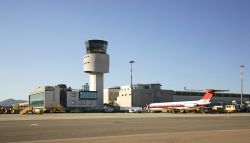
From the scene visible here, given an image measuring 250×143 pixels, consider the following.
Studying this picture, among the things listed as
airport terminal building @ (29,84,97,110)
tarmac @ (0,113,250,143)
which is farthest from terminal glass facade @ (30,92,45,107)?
tarmac @ (0,113,250,143)

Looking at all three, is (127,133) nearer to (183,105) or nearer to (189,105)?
(189,105)

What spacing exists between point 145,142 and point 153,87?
540ft

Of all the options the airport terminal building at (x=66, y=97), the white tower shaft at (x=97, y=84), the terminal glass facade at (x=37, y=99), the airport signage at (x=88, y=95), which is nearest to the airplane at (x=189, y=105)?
the airport signage at (x=88, y=95)

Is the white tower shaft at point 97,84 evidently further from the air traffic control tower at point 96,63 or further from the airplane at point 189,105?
the airplane at point 189,105

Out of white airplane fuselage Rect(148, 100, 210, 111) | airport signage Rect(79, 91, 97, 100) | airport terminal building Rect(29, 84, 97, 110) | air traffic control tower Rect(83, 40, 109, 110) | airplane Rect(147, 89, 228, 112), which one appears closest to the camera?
airplane Rect(147, 89, 228, 112)

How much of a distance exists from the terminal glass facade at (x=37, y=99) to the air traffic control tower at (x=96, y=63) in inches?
998

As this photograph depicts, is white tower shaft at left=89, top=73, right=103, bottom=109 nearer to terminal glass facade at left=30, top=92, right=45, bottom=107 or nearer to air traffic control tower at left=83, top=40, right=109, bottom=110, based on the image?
air traffic control tower at left=83, top=40, right=109, bottom=110

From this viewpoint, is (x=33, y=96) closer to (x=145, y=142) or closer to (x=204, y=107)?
(x=204, y=107)

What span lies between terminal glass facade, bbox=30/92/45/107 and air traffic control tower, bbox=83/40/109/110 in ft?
83.1

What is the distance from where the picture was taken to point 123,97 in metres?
186

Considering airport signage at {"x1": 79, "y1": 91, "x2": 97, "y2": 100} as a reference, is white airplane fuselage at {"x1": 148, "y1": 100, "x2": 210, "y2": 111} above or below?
below

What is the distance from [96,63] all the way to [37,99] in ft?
120

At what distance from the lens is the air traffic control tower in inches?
6535

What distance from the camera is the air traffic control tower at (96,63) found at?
166000mm
